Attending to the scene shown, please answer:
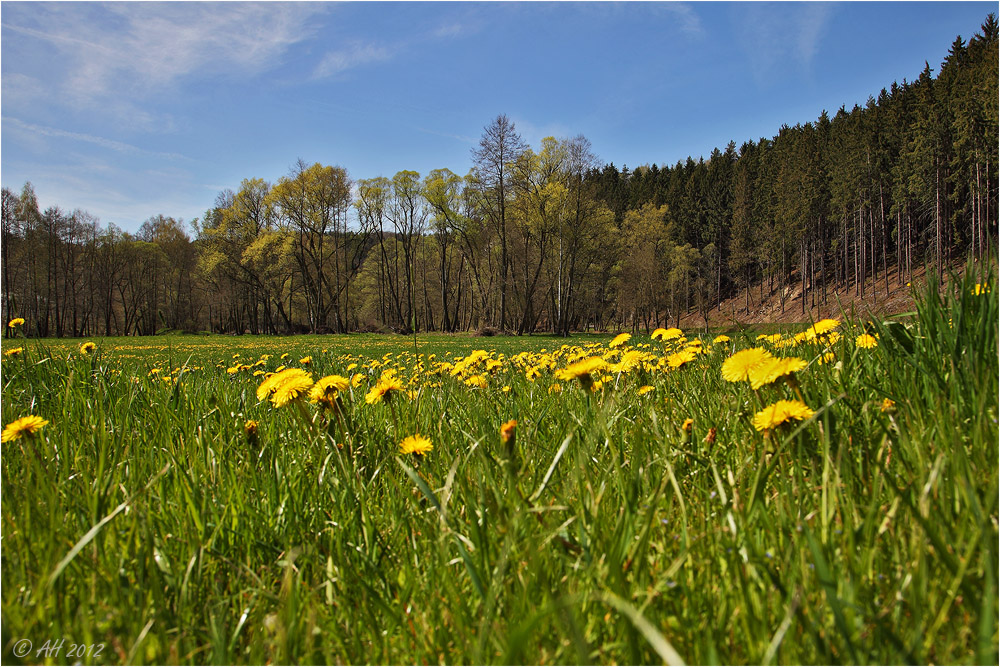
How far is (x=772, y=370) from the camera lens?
1.31 meters

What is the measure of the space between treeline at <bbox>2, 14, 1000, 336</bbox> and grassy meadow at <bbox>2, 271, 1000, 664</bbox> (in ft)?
98.9

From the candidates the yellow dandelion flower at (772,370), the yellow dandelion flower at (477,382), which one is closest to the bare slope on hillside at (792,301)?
the yellow dandelion flower at (477,382)

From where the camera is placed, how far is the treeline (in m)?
33.4

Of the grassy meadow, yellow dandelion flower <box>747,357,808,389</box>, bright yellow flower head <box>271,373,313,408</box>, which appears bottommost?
the grassy meadow

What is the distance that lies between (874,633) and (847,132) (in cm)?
6543

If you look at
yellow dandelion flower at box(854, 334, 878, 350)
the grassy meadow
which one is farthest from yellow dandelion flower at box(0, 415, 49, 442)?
yellow dandelion flower at box(854, 334, 878, 350)

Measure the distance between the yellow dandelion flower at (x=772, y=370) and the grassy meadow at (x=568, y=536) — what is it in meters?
0.01

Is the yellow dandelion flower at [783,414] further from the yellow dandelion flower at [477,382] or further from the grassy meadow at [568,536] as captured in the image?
the yellow dandelion flower at [477,382]

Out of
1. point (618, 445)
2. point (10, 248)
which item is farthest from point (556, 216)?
point (10, 248)

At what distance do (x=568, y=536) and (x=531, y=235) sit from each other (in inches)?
1380

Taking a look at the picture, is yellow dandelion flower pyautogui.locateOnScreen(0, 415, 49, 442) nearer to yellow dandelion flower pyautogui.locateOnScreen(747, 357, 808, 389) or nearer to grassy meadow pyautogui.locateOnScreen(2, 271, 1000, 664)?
grassy meadow pyautogui.locateOnScreen(2, 271, 1000, 664)

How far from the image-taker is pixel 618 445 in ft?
5.26

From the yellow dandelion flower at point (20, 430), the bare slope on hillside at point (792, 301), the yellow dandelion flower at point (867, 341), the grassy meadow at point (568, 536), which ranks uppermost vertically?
the bare slope on hillside at point (792, 301)

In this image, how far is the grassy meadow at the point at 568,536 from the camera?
713 mm
